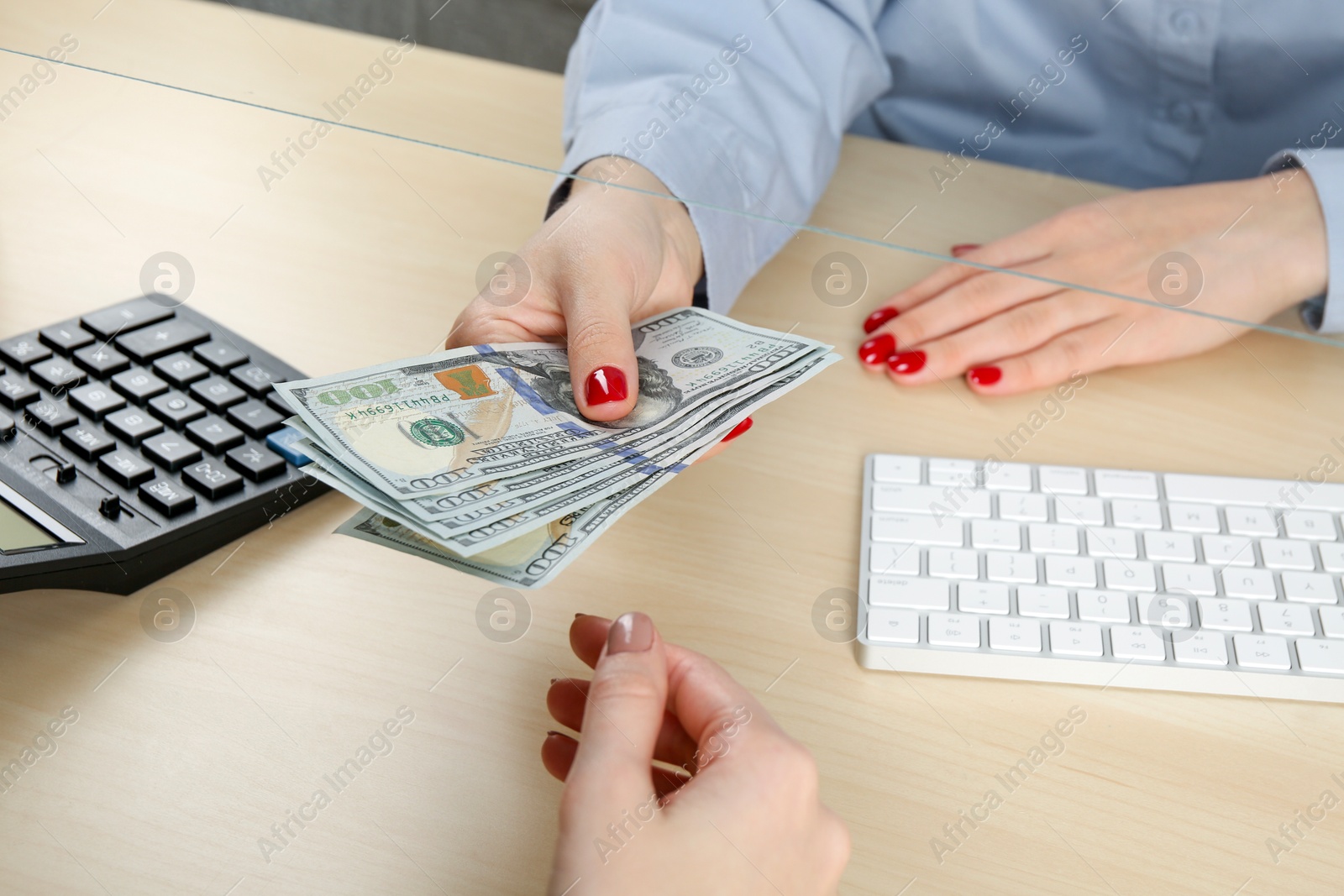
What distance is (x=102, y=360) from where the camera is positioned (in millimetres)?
548

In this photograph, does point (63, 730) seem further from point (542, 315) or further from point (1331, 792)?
point (1331, 792)

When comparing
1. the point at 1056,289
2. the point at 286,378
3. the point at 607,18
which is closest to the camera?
the point at 286,378

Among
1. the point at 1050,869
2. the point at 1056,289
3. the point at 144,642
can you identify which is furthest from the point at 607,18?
the point at 1050,869

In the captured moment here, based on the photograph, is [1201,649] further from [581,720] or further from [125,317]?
[125,317]

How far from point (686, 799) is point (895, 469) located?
0.29 meters

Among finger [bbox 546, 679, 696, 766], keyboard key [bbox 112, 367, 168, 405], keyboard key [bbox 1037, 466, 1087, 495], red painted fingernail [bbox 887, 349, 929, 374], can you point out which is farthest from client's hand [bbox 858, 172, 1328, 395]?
keyboard key [bbox 112, 367, 168, 405]

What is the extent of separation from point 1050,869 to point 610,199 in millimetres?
453

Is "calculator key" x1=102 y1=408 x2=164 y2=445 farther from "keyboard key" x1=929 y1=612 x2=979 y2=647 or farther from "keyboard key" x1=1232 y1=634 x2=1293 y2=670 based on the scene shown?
"keyboard key" x1=1232 y1=634 x2=1293 y2=670

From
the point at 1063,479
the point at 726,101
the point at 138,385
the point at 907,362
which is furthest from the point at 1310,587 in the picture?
the point at 138,385

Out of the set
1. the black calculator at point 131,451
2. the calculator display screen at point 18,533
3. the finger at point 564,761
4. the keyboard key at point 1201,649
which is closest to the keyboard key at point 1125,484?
the keyboard key at point 1201,649

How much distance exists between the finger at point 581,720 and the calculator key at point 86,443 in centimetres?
27

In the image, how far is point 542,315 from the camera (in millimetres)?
623

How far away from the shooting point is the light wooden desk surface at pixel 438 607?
1.35 ft

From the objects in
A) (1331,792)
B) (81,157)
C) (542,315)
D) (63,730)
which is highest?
(81,157)
